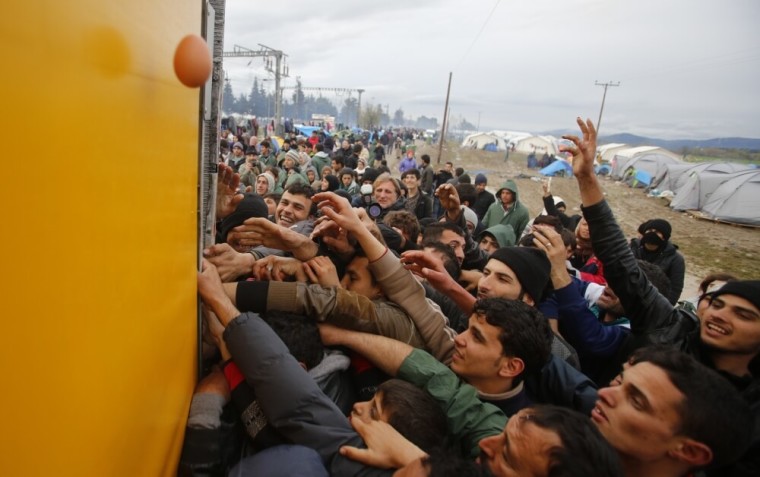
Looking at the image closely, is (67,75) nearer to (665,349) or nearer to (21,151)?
(21,151)

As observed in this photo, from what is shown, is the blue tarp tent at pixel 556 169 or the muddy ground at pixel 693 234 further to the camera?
the blue tarp tent at pixel 556 169

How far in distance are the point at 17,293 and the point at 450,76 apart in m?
26.7

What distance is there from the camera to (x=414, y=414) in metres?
1.46

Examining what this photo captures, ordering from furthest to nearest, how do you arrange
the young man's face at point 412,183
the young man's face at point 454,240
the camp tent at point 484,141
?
the camp tent at point 484,141, the young man's face at point 412,183, the young man's face at point 454,240

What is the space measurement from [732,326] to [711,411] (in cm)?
93

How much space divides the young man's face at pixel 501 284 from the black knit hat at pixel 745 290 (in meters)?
0.97

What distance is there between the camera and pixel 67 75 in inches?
20.8

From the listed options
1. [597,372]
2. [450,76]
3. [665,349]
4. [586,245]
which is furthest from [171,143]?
[450,76]

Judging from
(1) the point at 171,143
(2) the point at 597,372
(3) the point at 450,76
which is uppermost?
(3) the point at 450,76

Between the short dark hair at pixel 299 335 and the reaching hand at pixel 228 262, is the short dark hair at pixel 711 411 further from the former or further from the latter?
the reaching hand at pixel 228 262

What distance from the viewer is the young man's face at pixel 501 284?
249 centimetres

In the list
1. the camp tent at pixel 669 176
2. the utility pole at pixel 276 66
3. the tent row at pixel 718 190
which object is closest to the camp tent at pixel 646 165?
the camp tent at pixel 669 176

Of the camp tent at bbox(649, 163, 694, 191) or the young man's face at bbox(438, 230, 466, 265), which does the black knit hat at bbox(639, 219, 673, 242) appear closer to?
the young man's face at bbox(438, 230, 466, 265)

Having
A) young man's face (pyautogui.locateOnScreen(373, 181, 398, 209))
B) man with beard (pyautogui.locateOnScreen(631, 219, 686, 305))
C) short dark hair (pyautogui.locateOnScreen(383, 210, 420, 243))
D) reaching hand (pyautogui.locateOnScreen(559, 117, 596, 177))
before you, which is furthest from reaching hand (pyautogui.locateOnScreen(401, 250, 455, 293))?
man with beard (pyautogui.locateOnScreen(631, 219, 686, 305))
